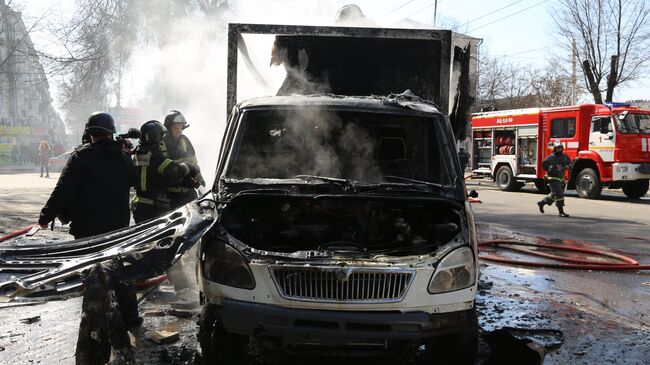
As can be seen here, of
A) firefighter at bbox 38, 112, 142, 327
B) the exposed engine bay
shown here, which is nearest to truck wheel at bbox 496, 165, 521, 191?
the exposed engine bay

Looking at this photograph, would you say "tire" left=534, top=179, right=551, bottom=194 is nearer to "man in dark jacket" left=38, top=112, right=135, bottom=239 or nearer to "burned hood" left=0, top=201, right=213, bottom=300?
"man in dark jacket" left=38, top=112, right=135, bottom=239

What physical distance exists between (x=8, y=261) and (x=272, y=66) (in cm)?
389

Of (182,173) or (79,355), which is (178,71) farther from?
(79,355)

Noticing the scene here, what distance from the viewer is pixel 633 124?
1634 cm

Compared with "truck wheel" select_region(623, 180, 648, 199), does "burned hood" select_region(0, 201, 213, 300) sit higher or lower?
higher

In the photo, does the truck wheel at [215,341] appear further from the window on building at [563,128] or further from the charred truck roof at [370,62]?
the window on building at [563,128]

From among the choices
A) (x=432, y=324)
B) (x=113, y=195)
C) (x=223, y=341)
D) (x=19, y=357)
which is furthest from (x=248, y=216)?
(x=19, y=357)

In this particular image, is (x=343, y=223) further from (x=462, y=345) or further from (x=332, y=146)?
(x=462, y=345)

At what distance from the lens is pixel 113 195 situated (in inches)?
173

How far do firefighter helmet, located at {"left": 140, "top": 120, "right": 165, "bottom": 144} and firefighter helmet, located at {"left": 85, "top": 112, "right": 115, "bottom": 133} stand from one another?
760mm

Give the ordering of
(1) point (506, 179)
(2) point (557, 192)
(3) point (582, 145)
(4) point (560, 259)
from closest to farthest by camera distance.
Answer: (4) point (560, 259), (2) point (557, 192), (3) point (582, 145), (1) point (506, 179)

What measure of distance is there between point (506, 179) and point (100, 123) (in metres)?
18.7

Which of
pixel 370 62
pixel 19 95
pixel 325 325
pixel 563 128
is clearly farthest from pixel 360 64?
pixel 19 95

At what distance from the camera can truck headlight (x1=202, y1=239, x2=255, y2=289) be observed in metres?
3.19
